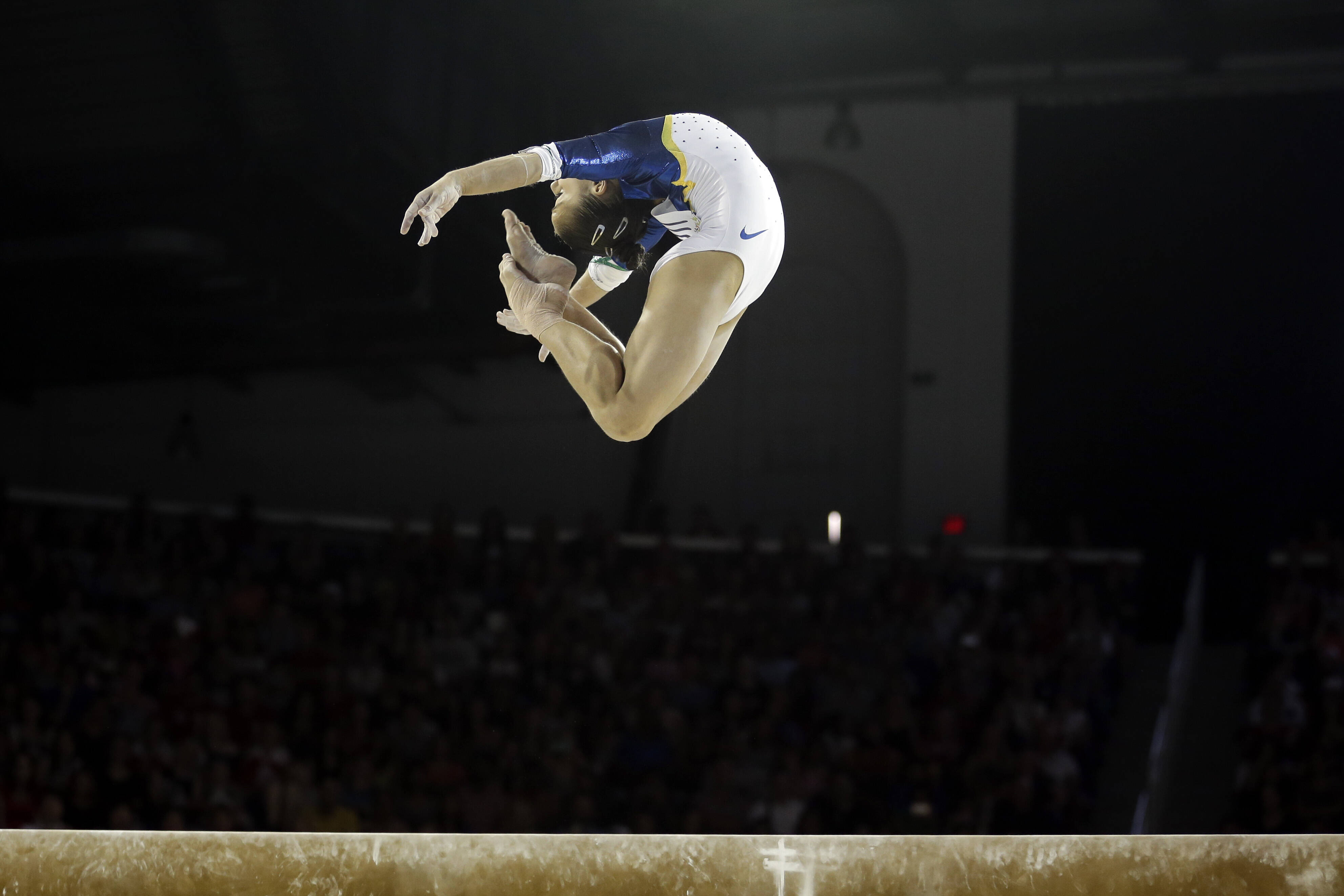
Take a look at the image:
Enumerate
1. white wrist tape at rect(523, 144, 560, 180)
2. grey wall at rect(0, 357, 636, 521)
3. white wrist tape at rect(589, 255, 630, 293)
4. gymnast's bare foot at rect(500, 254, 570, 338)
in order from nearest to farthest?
white wrist tape at rect(523, 144, 560, 180) → gymnast's bare foot at rect(500, 254, 570, 338) → white wrist tape at rect(589, 255, 630, 293) → grey wall at rect(0, 357, 636, 521)

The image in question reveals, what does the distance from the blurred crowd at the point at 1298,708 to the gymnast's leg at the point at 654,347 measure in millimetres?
6594

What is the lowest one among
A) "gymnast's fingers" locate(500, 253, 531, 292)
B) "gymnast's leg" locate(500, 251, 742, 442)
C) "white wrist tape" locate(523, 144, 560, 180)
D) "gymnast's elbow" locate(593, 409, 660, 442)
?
"gymnast's elbow" locate(593, 409, 660, 442)

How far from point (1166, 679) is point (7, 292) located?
9016 millimetres

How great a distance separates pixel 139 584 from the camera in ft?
34.3

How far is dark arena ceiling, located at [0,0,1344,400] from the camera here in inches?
295

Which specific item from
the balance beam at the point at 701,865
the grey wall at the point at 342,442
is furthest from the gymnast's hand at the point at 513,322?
the grey wall at the point at 342,442

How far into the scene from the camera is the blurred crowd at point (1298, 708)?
332 inches

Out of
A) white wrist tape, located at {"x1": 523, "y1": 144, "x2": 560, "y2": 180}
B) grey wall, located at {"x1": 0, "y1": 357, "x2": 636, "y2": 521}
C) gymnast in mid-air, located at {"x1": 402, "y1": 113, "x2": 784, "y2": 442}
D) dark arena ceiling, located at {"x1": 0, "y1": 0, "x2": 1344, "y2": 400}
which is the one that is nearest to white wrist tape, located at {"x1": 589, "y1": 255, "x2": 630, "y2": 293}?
gymnast in mid-air, located at {"x1": 402, "y1": 113, "x2": 784, "y2": 442}

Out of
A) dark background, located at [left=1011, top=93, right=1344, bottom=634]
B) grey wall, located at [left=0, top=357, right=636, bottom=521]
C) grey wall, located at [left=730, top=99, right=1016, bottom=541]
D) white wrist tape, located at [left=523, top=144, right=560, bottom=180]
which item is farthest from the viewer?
grey wall, located at [left=0, top=357, right=636, bottom=521]

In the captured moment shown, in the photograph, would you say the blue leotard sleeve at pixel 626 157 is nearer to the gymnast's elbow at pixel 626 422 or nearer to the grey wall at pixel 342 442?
the gymnast's elbow at pixel 626 422

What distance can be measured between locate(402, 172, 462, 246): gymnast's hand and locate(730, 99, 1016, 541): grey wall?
9892mm

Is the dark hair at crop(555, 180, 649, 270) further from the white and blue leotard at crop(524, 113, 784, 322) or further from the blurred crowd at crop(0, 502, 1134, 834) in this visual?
the blurred crowd at crop(0, 502, 1134, 834)

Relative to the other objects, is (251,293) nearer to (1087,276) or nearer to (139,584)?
(139,584)

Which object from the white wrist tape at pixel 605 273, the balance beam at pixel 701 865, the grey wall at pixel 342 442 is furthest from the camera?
the grey wall at pixel 342 442
